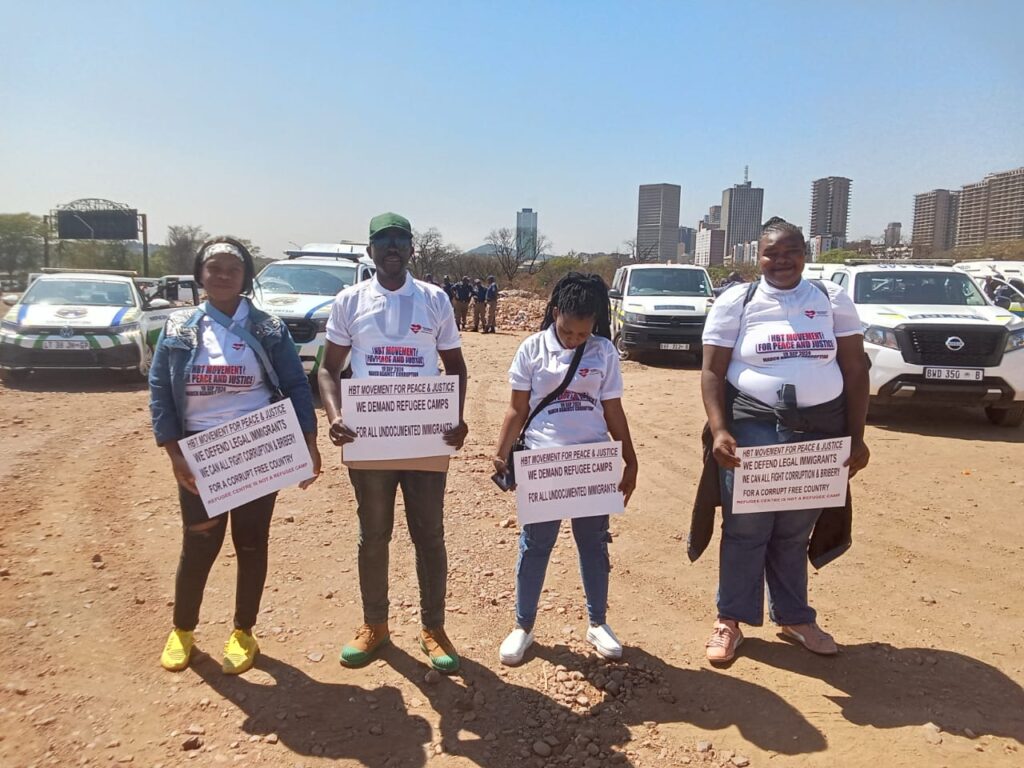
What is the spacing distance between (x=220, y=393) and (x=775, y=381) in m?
2.32

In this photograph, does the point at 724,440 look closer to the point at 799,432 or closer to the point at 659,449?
the point at 799,432

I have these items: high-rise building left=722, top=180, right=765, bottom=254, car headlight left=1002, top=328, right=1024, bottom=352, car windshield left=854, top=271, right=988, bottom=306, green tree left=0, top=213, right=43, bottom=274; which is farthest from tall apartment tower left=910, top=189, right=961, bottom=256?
green tree left=0, top=213, right=43, bottom=274

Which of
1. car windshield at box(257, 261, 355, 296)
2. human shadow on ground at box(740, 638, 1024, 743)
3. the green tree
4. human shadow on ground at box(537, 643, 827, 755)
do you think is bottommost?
human shadow on ground at box(537, 643, 827, 755)

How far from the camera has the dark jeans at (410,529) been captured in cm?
306

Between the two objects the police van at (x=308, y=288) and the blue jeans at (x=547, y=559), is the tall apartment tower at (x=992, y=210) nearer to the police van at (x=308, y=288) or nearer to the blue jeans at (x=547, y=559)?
the police van at (x=308, y=288)

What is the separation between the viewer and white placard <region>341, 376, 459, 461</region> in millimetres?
2949

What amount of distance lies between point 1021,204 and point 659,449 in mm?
66829

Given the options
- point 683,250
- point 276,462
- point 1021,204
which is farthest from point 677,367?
point 683,250

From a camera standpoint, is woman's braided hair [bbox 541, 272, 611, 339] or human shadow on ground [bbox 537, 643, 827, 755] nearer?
human shadow on ground [bbox 537, 643, 827, 755]

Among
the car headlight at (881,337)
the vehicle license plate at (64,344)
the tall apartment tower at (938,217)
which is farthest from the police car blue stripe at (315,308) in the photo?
the tall apartment tower at (938,217)

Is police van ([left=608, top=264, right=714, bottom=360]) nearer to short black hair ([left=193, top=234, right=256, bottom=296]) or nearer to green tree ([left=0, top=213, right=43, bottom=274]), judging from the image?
short black hair ([left=193, top=234, right=256, bottom=296])

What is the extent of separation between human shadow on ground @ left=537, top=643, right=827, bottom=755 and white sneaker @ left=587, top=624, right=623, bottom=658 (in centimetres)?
7

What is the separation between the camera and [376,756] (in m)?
2.64

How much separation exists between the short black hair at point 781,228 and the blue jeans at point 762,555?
0.84m
